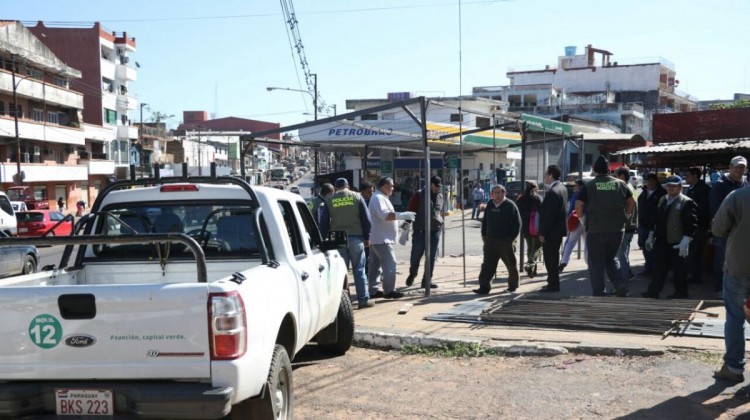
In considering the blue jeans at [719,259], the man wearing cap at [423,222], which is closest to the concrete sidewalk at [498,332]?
the blue jeans at [719,259]

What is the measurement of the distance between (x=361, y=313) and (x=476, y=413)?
3.82 meters

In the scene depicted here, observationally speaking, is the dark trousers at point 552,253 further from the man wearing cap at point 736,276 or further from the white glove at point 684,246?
the man wearing cap at point 736,276

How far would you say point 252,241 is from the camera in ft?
18.1

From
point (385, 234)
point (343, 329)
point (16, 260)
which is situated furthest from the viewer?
point (16, 260)

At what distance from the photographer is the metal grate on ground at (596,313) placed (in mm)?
7270

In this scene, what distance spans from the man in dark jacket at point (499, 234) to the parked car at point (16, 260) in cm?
1010

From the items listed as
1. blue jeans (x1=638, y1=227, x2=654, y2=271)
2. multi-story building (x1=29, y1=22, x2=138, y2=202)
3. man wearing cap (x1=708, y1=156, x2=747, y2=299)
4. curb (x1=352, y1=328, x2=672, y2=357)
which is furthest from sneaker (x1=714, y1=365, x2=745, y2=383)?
multi-story building (x1=29, y1=22, x2=138, y2=202)

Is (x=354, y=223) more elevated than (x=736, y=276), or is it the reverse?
(x=354, y=223)

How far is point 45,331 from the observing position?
3.83m

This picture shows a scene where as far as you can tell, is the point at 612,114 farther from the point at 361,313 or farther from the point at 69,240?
the point at 69,240

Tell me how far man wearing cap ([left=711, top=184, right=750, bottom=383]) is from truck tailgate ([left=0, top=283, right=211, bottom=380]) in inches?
161

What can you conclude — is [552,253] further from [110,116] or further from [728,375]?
[110,116]

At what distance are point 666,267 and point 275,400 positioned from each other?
21.5 feet

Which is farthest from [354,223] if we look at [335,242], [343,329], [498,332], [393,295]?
[498,332]
